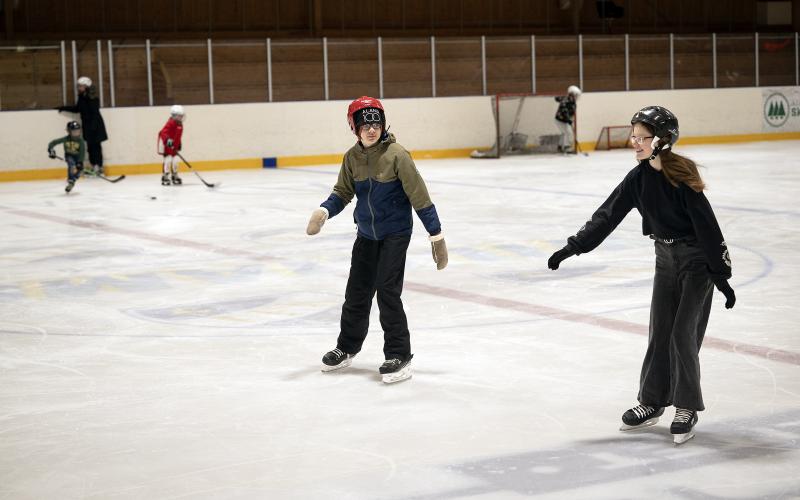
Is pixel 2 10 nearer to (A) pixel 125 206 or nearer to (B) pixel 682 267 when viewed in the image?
(A) pixel 125 206

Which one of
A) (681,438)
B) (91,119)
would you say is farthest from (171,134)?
(681,438)

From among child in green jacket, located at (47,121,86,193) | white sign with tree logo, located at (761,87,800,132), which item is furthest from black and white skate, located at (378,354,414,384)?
white sign with tree logo, located at (761,87,800,132)

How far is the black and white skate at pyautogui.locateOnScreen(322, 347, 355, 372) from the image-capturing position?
586 cm

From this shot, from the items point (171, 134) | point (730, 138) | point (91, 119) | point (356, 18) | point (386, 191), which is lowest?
point (730, 138)

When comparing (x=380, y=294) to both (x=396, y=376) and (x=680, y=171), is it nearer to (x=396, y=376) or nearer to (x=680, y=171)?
(x=396, y=376)

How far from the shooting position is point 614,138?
85.4 feet

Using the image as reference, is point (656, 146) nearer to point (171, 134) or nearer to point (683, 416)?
point (683, 416)

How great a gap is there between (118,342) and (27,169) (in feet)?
51.0

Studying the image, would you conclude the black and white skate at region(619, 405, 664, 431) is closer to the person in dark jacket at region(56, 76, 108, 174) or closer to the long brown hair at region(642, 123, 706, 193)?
the long brown hair at region(642, 123, 706, 193)

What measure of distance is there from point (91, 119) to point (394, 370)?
1683cm

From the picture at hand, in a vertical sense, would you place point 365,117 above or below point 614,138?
above

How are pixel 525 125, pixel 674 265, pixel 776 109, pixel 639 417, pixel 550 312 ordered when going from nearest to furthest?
pixel 674 265 < pixel 639 417 < pixel 550 312 < pixel 525 125 < pixel 776 109

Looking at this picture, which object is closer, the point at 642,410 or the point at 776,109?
the point at 642,410

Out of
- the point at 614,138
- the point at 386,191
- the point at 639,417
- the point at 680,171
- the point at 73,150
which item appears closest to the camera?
the point at 680,171
